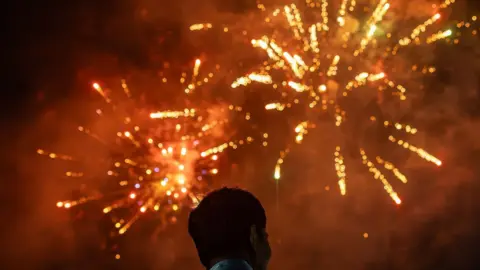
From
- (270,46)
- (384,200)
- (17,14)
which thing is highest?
(17,14)

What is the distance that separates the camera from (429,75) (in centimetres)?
796

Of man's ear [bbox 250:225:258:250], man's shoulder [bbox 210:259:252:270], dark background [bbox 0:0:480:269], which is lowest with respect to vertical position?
man's shoulder [bbox 210:259:252:270]

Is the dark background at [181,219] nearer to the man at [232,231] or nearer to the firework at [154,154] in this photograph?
the firework at [154,154]

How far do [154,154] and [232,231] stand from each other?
5777 mm

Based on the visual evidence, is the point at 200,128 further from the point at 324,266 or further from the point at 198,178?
the point at 324,266

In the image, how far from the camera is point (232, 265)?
5.56 feet

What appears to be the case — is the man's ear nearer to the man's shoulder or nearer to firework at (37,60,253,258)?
the man's shoulder

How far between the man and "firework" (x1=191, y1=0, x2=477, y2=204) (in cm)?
522

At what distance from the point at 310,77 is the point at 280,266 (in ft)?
8.40

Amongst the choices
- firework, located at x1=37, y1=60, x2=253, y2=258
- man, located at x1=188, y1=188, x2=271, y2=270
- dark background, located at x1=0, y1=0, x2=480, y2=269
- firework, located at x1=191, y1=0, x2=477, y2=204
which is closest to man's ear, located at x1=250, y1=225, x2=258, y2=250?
man, located at x1=188, y1=188, x2=271, y2=270

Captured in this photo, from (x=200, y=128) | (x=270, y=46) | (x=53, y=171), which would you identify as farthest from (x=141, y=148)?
(x=270, y=46)

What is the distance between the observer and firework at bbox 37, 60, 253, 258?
7461 mm

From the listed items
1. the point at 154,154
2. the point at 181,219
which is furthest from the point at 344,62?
the point at 181,219

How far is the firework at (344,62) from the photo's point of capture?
7.12 meters
